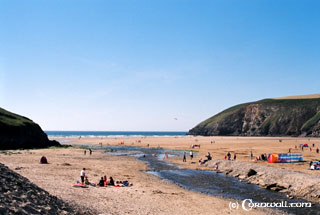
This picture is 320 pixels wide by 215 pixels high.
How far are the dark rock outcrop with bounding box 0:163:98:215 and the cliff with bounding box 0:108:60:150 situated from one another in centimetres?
5072

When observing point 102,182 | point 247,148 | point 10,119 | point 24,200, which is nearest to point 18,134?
point 10,119

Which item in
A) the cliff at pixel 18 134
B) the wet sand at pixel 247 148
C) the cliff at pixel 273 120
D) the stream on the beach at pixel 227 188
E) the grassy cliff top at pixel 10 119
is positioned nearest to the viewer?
the stream on the beach at pixel 227 188

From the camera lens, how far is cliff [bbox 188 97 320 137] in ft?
452

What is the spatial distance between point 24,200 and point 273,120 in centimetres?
16245

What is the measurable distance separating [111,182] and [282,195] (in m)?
16.1

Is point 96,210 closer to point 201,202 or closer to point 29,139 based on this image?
point 201,202

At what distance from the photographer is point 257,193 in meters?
23.2

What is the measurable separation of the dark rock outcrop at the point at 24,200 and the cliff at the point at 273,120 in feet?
453

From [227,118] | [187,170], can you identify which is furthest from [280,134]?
[187,170]

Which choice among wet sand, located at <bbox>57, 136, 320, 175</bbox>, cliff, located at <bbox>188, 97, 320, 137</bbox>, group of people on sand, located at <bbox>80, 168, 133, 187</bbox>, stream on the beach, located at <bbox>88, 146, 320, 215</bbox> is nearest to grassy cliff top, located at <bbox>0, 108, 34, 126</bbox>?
wet sand, located at <bbox>57, 136, 320, 175</bbox>

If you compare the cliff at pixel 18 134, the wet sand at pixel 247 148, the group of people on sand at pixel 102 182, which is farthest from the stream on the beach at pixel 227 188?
the cliff at pixel 18 134

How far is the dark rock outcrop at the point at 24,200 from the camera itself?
10047 millimetres

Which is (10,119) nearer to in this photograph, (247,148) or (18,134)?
(18,134)

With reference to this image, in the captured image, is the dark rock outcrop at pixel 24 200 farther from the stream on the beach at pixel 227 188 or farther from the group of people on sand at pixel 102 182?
the stream on the beach at pixel 227 188
